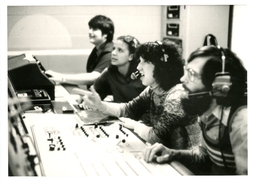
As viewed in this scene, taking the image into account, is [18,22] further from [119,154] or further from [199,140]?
[199,140]

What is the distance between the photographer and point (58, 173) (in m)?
2.04

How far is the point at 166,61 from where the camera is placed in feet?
7.31

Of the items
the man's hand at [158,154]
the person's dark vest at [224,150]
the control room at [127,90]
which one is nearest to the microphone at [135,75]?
the control room at [127,90]

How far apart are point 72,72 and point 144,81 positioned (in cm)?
49

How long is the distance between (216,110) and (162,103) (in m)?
0.32

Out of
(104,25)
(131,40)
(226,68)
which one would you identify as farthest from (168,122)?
(104,25)

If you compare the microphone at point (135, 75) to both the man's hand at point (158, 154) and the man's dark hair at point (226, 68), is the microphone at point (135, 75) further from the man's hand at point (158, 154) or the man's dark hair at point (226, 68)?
the man's hand at point (158, 154)

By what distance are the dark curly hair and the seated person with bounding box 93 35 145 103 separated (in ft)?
0.37

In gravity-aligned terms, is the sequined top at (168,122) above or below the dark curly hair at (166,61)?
below

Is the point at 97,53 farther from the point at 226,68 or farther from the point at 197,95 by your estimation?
the point at 226,68

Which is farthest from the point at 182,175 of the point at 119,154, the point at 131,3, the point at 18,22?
the point at 18,22

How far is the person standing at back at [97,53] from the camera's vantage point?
2.33 meters

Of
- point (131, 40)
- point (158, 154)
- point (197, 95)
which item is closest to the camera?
point (158, 154)

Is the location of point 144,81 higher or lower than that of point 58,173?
higher
